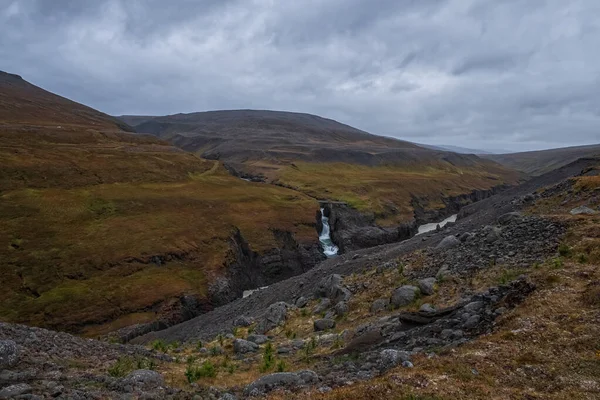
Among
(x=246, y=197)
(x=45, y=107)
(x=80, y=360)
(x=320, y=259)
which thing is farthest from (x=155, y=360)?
(x=45, y=107)

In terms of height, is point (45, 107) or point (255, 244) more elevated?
point (45, 107)

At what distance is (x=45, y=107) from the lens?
194 m

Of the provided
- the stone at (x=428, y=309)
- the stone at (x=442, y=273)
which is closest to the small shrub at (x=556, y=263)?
the stone at (x=442, y=273)

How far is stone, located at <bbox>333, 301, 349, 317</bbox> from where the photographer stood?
2968 centimetres

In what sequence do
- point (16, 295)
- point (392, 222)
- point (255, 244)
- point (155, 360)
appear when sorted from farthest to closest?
Answer: 1. point (392, 222)
2. point (255, 244)
3. point (16, 295)
4. point (155, 360)

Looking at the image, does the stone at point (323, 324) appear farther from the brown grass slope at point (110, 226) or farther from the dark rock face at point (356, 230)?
the dark rock face at point (356, 230)

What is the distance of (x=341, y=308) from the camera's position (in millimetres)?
29984

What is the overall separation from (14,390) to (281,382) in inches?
359

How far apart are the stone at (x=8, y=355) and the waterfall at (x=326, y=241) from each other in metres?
68.5

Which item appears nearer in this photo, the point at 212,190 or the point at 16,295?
the point at 16,295

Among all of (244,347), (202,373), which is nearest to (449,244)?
(244,347)

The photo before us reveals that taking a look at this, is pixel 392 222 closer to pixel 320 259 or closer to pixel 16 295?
pixel 320 259

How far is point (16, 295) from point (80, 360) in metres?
36.6

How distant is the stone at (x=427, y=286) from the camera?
26.8 meters
